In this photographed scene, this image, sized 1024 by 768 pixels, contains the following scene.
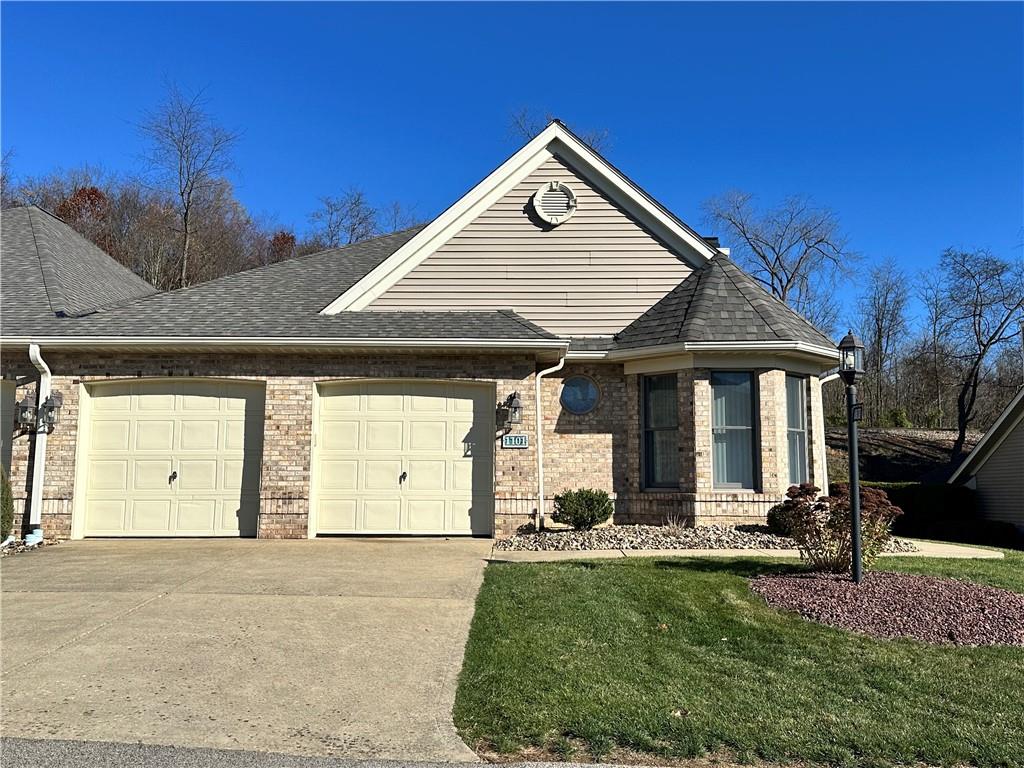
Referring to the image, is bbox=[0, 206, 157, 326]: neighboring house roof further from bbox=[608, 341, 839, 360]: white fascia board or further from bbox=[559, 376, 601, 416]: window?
bbox=[608, 341, 839, 360]: white fascia board

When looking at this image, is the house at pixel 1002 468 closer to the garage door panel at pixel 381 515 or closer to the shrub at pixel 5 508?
the garage door panel at pixel 381 515

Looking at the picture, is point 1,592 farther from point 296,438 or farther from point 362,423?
point 362,423

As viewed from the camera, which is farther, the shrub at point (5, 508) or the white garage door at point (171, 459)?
the white garage door at point (171, 459)

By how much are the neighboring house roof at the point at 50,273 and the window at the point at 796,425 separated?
12.1 metres

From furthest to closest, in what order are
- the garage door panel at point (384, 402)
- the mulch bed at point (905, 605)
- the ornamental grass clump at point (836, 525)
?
the garage door panel at point (384, 402) < the ornamental grass clump at point (836, 525) < the mulch bed at point (905, 605)

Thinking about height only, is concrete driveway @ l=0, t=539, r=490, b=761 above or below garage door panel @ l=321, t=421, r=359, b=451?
below

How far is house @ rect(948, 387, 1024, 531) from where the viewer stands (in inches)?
687

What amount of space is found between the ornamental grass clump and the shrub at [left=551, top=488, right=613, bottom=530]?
377 centimetres

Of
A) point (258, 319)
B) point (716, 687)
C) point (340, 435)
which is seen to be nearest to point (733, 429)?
point (340, 435)

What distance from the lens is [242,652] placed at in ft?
18.1

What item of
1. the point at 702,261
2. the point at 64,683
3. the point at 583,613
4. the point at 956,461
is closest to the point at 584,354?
the point at 702,261

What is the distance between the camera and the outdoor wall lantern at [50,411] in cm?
1132

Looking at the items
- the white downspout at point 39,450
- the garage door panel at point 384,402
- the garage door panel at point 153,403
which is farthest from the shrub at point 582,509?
the white downspout at point 39,450

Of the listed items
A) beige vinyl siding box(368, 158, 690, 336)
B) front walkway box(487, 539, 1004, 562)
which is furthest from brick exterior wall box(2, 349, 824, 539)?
beige vinyl siding box(368, 158, 690, 336)
